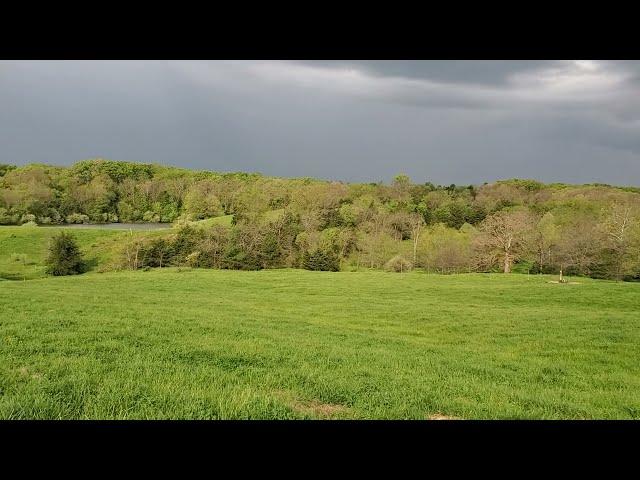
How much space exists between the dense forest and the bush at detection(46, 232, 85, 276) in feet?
6.58

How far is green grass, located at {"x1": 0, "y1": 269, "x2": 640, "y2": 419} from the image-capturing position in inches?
157

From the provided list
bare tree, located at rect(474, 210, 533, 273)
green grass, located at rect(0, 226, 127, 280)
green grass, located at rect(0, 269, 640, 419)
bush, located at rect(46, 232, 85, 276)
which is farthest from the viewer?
bare tree, located at rect(474, 210, 533, 273)

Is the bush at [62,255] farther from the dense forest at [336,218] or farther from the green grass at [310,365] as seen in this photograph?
the green grass at [310,365]

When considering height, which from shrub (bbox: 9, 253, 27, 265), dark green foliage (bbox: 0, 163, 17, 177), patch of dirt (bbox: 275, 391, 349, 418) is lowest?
shrub (bbox: 9, 253, 27, 265)

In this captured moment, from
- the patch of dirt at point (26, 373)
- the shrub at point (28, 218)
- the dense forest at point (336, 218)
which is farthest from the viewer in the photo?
the dense forest at point (336, 218)

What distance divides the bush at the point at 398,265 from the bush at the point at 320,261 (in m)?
4.29

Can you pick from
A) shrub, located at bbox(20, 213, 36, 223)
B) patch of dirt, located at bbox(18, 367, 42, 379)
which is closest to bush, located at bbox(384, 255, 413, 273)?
shrub, located at bbox(20, 213, 36, 223)

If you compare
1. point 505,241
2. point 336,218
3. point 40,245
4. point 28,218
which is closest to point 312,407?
A: point 40,245

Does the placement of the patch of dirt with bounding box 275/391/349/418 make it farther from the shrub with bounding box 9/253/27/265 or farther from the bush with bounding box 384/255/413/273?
the bush with bounding box 384/255/413/273

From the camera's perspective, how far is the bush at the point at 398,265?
34844 millimetres

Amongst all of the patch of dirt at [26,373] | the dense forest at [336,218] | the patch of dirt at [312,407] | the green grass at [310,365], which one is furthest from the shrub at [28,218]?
the patch of dirt at [312,407]

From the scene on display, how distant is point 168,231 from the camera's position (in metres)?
26.9
